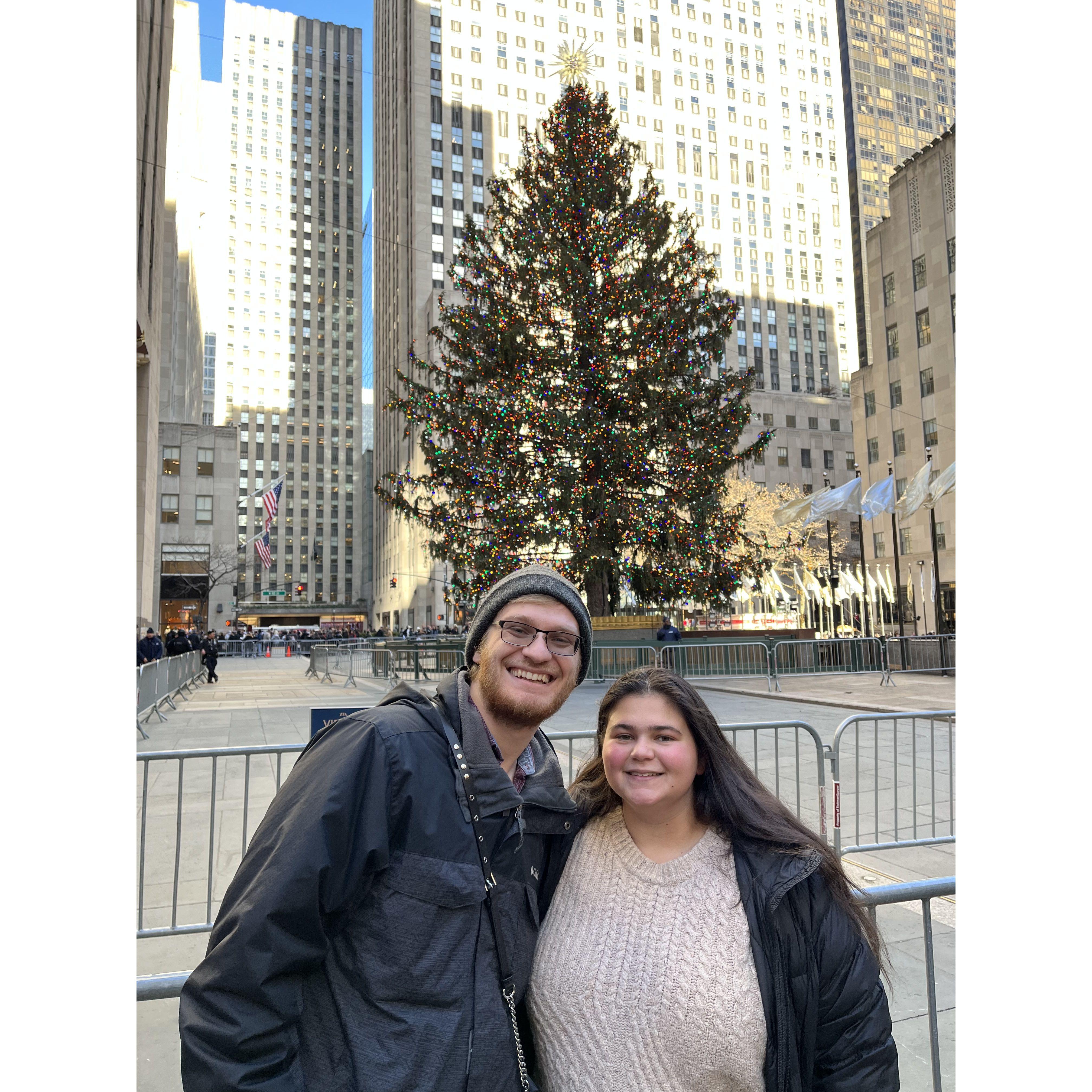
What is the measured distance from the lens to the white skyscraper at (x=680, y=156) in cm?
7756

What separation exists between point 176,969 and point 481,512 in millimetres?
16095

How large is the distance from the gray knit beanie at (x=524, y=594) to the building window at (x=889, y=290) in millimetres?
50448

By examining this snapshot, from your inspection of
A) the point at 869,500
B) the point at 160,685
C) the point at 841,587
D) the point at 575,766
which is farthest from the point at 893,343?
the point at 575,766

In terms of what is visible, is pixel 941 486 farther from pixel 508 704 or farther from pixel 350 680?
pixel 508 704

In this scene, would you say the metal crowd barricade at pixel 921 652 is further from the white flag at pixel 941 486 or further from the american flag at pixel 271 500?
the american flag at pixel 271 500

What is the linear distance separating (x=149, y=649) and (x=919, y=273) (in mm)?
43389

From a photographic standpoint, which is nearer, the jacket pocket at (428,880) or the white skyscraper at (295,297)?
the jacket pocket at (428,880)

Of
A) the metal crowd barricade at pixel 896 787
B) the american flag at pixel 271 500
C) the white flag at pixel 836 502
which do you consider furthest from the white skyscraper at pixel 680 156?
the metal crowd barricade at pixel 896 787

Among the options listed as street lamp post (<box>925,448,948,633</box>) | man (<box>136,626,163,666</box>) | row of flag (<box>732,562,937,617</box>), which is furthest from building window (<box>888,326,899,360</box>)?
man (<box>136,626,163,666</box>)

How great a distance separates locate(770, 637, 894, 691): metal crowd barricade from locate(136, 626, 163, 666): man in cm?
1623
